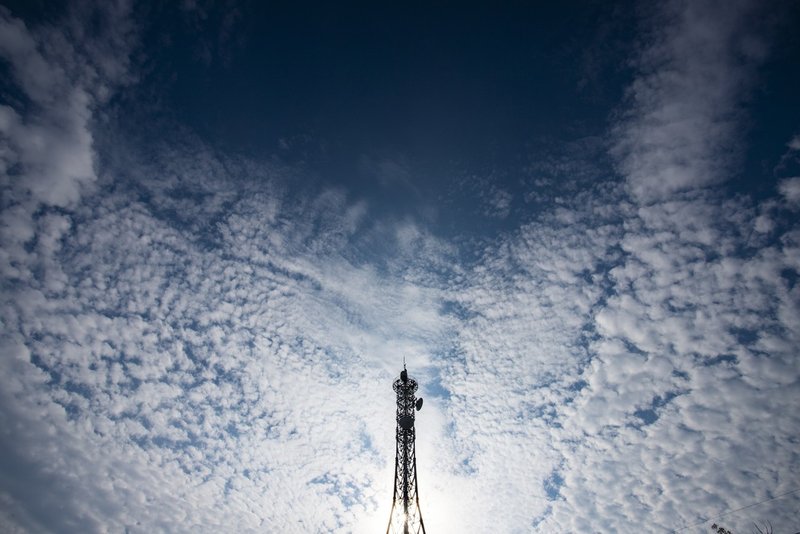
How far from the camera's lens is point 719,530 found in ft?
101

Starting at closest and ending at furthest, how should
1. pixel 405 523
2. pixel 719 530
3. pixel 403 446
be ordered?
pixel 405 523 → pixel 403 446 → pixel 719 530

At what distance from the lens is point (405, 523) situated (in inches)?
930

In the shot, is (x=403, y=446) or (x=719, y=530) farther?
(x=719, y=530)

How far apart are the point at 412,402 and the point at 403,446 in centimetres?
315

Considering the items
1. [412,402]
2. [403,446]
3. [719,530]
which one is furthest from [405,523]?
[719,530]

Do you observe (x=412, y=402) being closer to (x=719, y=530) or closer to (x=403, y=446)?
(x=403, y=446)

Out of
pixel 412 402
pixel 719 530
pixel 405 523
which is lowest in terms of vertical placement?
pixel 405 523

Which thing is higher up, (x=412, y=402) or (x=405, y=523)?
(x=412, y=402)

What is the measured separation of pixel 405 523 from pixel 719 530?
95.9ft

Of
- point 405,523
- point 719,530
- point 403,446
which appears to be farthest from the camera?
point 719,530

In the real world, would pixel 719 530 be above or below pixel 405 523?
above

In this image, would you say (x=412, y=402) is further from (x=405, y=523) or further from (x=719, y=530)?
(x=719, y=530)

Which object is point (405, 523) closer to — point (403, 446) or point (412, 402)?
point (403, 446)

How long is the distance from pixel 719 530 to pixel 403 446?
2984 cm
